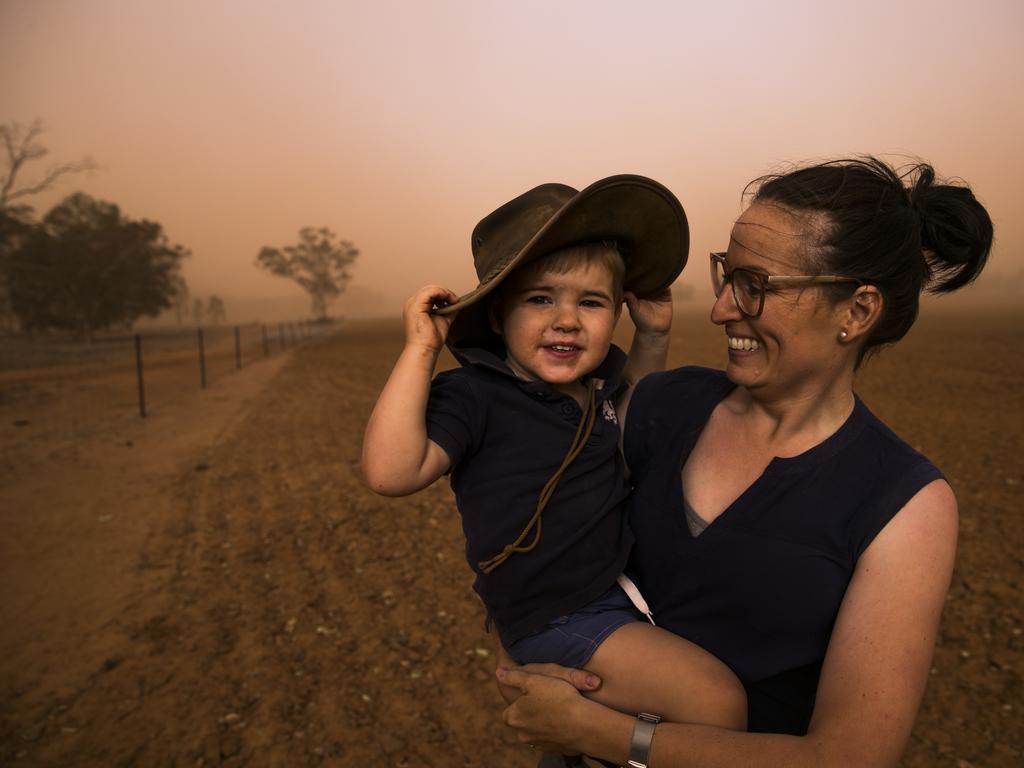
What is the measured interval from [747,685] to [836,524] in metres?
0.51

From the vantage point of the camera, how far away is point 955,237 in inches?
62.5

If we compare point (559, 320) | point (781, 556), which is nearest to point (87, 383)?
point (559, 320)

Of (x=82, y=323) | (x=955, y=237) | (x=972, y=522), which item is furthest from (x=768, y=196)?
(x=82, y=323)

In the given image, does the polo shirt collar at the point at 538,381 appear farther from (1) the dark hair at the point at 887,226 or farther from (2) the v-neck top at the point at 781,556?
(1) the dark hair at the point at 887,226

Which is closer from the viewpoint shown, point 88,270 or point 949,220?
point 949,220

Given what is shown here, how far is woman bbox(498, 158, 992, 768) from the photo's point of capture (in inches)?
49.0

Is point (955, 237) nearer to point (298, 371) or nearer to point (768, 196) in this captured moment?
point (768, 196)

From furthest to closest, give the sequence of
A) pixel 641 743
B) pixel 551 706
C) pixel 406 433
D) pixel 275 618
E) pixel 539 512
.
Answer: pixel 275 618
pixel 539 512
pixel 406 433
pixel 551 706
pixel 641 743

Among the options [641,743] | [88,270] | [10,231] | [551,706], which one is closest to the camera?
[641,743]

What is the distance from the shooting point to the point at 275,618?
470cm

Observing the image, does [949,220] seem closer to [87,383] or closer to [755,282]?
[755,282]

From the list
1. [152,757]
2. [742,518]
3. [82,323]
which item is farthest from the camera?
[82,323]

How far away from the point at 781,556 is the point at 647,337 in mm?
1035

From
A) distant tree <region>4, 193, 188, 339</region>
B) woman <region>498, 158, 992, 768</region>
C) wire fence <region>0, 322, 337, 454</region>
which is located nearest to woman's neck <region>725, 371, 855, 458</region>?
woman <region>498, 158, 992, 768</region>
